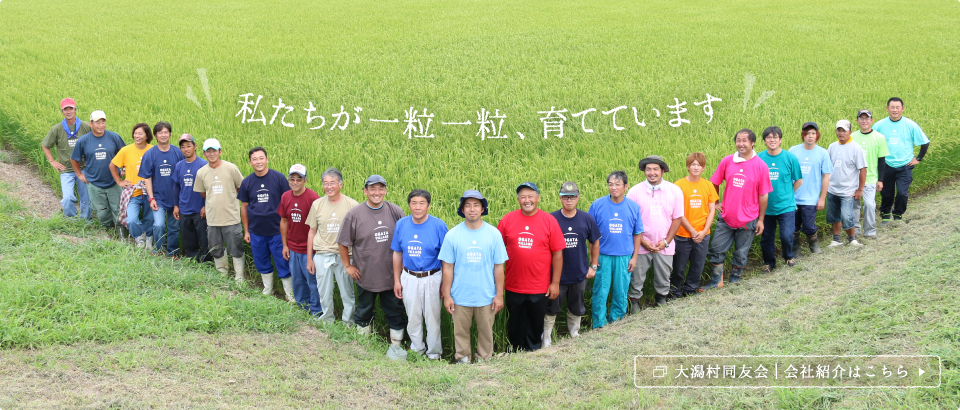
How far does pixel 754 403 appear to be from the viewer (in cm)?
367

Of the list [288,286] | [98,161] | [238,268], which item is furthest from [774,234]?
[98,161]

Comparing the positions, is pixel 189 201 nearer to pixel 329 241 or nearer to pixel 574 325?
pixel 329 241

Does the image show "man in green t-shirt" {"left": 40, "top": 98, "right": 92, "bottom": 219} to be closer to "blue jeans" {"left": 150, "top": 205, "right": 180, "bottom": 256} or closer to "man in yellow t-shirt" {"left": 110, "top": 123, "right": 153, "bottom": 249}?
"man in yellow t-shirt" {"left": 110, "top": 123, "right": 153, "bottom": 249}

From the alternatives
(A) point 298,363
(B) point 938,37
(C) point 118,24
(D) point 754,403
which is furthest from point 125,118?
(B) point 938,37

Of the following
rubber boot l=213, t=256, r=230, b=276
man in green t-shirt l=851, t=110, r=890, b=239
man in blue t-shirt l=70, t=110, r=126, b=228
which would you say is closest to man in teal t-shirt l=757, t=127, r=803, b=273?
man in green t-shirt l=851, t=110, r=890, b=239

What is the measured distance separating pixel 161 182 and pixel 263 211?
5.17 feet

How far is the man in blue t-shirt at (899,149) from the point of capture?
7.48 metres

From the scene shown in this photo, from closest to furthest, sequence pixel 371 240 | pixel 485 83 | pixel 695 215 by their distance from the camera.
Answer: pixel 371 240 < pixel 695 215 < pixel 485 83

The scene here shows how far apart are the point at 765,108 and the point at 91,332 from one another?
35.1 feet

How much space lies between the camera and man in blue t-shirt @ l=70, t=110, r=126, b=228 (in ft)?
23.8

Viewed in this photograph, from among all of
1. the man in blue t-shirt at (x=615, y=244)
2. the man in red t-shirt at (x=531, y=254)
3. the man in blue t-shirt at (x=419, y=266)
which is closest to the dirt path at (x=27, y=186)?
the man in blue t-shirt at (x=419, y=266)

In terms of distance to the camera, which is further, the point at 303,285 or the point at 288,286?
the point at 288,286

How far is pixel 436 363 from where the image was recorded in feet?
16.9

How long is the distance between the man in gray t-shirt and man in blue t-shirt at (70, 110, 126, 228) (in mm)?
8009
